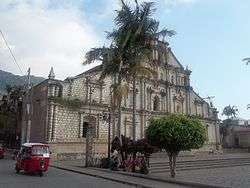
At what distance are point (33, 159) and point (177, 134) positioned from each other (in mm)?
7663

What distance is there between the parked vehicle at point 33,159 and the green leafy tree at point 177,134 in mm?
5942

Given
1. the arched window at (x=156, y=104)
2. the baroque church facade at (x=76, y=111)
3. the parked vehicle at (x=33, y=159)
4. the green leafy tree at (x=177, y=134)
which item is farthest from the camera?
the arched window at (x=156, y=104)

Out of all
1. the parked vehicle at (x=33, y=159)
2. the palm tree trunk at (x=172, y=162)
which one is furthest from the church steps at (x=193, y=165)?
the parked vehicle at (x=33, y=159)

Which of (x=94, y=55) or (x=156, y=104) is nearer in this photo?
(x=94, y=55)

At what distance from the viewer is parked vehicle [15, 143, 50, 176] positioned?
19.9 metres

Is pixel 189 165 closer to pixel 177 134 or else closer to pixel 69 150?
pixel 177 134

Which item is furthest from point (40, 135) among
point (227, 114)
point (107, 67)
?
point (227, 114)

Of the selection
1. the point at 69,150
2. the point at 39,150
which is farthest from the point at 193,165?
the point at 39,150

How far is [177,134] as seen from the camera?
19469mm

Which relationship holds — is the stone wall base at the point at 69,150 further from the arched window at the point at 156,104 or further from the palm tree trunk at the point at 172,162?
the palm tree trunk at the point at 172,162

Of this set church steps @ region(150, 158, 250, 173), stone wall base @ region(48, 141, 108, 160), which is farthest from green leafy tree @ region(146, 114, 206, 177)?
stone wall base @ region(48, 141, 108, 160)

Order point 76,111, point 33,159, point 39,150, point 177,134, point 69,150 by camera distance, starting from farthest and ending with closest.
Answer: point 76,111 → point 69,150 → point 39,150 → point 33,159 → point 177,134

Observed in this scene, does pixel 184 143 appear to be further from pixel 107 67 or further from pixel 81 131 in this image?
pixel 81 131

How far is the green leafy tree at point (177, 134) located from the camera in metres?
19.5
